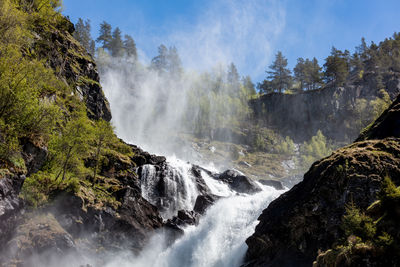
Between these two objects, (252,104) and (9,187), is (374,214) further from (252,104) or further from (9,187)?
(252,104)

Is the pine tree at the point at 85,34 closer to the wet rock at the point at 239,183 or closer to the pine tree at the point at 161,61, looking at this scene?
the pine tree at the point at 161,61

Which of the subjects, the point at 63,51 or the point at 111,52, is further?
the point at 111,52

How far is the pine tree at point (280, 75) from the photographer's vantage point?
380 feet

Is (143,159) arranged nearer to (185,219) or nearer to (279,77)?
(185,219)

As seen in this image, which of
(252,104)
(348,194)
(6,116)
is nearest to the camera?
(348,194)

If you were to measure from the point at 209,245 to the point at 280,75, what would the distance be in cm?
10323

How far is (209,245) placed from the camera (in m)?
26.2

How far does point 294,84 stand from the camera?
395 feet

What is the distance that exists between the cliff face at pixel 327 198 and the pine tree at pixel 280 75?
101576 mm

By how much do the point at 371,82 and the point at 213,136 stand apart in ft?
196

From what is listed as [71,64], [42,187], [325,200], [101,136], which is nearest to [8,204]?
[42,187]

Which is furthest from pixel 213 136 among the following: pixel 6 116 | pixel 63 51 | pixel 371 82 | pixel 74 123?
pixel 6 116

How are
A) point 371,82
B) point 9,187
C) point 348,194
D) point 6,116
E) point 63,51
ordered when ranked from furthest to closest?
point 371,82
point 63,51
point 6,116
point 9,187
point 348,194

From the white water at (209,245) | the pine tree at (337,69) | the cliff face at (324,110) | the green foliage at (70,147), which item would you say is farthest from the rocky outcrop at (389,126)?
the pine tree at (337,69)
